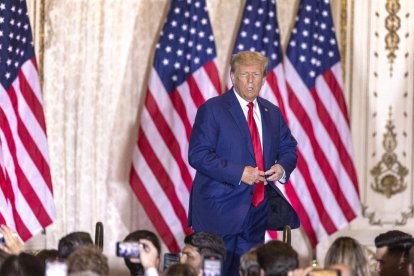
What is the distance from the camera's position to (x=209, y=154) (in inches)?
294

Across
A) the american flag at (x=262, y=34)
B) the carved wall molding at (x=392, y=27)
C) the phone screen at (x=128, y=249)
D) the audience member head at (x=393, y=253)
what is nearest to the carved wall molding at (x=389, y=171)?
the carved wall molding at (x=392, y=27)

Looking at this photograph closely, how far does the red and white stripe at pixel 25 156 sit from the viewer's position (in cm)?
952

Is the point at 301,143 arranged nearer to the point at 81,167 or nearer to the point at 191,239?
the point at 81,167

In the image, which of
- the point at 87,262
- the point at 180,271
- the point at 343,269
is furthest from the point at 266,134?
the point at 87,262

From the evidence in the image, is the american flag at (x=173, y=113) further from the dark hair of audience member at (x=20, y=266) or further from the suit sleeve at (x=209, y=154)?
the dark hair of audience member at (x=20, y=266)

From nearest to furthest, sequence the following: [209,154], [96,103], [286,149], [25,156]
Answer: [209,154], [286,149], [25,156], [96,103]

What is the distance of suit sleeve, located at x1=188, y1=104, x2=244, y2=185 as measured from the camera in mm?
7359

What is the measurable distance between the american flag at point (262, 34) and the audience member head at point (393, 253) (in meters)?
3.49

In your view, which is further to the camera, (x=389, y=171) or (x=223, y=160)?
(x=389, y=171)

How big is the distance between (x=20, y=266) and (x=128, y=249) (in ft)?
2.00

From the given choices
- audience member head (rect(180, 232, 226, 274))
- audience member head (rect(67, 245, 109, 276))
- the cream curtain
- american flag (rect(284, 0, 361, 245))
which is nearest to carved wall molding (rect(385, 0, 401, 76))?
american flag (rect(284, 0, 361, 245))

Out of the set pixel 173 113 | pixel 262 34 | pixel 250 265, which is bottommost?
pixel 250 265

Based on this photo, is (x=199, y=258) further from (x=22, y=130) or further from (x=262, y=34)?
(x=262, y=34)

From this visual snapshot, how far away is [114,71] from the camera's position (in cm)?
1048
